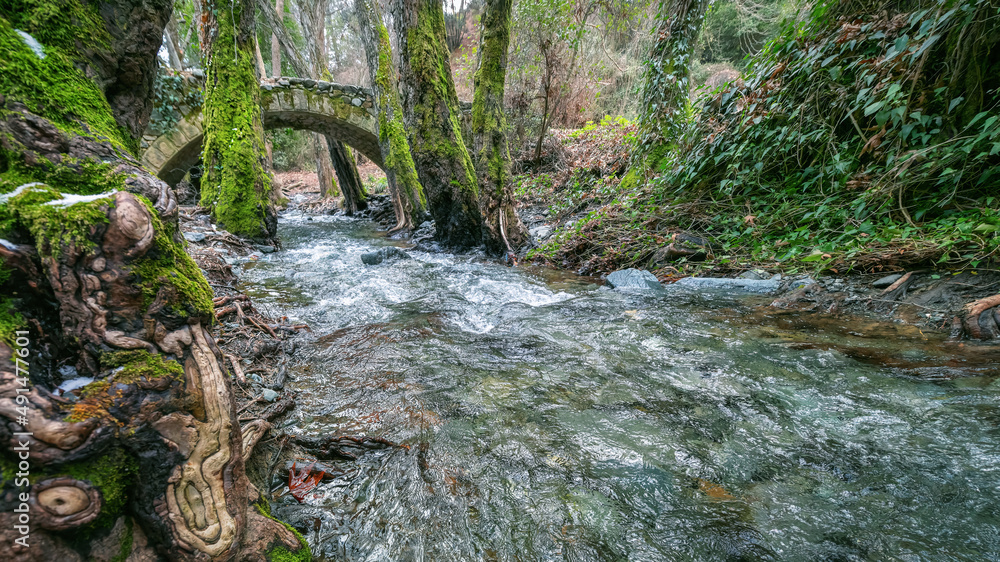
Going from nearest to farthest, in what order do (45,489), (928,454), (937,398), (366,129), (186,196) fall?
(45,489)
(928,454)
(937,398)
(366,129)
(186,196)

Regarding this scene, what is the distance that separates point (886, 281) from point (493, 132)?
15.9ft

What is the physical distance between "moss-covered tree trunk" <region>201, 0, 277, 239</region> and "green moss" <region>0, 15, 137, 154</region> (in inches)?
240

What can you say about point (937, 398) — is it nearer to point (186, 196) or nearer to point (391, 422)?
point (391, 422)

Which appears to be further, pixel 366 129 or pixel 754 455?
pixel 366 129

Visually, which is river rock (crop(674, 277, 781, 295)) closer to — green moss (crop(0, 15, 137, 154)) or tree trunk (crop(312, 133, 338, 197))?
green moss (crop(0, 15, 137, 154))

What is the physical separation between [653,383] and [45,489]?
Answer: 2369 mm

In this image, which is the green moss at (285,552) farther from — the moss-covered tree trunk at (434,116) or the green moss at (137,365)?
the moss-covered tree trunk at (434,116)

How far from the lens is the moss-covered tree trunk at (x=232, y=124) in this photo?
6383mm

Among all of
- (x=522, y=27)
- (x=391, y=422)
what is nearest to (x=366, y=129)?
(x=522, y=27)

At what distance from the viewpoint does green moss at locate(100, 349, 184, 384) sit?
0.89 metres

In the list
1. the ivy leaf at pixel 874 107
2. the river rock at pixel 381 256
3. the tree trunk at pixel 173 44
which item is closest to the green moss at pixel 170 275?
the river rock at pixel 381 256

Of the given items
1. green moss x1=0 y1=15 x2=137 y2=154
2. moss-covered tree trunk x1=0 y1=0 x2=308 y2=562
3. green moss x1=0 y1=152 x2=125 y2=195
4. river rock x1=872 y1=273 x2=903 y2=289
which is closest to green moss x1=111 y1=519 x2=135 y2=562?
moss-covered tree trunk x1=0 y1=0 x2=308 y2=562

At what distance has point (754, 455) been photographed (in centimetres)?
166

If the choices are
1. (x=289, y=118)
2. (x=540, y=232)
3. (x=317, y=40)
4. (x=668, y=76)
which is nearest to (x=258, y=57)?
(x=289, y=118)
